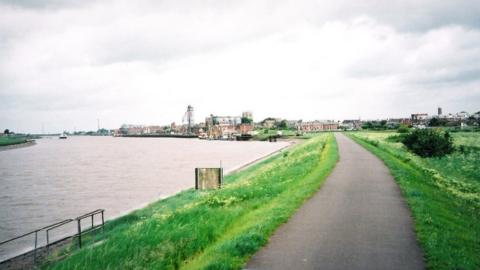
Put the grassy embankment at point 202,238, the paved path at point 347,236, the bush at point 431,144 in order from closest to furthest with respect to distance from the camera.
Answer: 1. the paved path at point 347,236
2. the grassy embankment at point 202,238
3. the bush at point 431,144

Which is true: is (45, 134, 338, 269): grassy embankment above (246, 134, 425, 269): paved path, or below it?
below

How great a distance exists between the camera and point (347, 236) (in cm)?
1056

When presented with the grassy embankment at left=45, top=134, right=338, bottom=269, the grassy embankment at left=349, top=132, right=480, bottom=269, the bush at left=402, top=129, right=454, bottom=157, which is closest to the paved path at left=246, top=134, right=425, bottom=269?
the grassy embankment at left=349, top=132, right=480, bottom=269

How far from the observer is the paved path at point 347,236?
877 centimetres

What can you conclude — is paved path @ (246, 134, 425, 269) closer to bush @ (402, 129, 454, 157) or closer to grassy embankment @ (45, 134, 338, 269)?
grassy embankment @ (45, 134, 338, 269)

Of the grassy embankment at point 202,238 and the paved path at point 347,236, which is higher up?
the paved path at point 347,236

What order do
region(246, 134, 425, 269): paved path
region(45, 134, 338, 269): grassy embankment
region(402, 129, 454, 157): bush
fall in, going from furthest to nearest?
region(402, 129, 454, 157): bush < region(45, 134, 338, 269): grassy embankment < region(246, 134, 425, 269): paved path

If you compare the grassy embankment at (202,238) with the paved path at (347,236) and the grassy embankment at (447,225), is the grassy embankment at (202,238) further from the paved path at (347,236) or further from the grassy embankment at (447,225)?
the grassy embankment at (447,225)

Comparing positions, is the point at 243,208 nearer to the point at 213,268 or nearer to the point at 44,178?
the point at 213,268

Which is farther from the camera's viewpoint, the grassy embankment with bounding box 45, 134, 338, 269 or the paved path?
the grassy embankment with bounding box 45, 134, 338, 269

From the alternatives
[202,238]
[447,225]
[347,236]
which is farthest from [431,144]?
[202,238]

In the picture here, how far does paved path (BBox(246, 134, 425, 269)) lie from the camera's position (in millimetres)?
8773

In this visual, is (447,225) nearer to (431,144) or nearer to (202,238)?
(202,238)

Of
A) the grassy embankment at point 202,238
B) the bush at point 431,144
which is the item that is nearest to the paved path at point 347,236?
the grassy embankment at point 202,238
